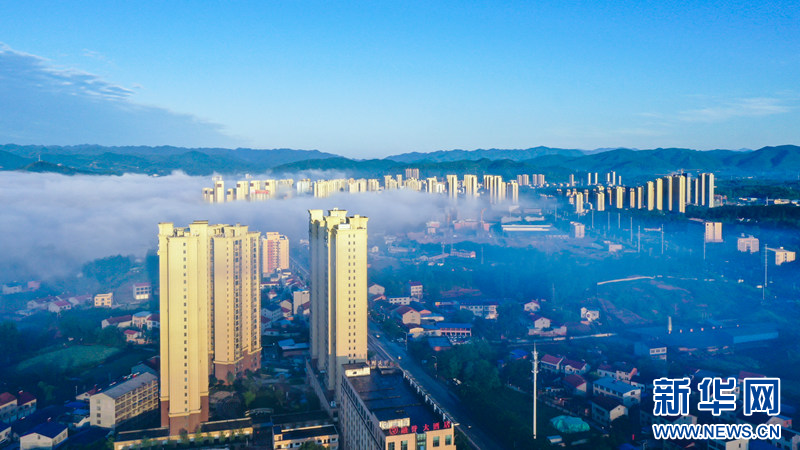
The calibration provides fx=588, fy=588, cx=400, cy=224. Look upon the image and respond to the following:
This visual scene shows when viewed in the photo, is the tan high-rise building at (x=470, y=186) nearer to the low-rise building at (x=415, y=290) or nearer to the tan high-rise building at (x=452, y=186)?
the tan high-rise building at (x=452, y=186)

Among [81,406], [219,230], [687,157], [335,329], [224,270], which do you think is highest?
[687,157]

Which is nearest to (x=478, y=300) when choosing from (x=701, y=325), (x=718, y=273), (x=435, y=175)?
(x=701, y=325)

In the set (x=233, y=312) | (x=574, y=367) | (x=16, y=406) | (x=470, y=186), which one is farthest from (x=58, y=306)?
(x=470, y=186)

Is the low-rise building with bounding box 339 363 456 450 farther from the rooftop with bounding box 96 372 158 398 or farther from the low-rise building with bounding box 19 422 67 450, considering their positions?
the low-rise building with bounding box 19 422 67 450

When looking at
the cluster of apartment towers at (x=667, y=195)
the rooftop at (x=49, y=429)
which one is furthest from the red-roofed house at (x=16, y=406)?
the cluster of apartment towers at (x=667, y=195)

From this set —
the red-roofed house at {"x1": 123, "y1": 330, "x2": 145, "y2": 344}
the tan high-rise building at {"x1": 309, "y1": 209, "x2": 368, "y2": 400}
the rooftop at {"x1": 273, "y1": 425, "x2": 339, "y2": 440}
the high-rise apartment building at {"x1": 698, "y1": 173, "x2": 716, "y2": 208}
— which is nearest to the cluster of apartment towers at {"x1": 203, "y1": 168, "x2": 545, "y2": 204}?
the high-rise apartment building at {"x1": 698, "y1": 173, "x2": 716, "y2": 208}

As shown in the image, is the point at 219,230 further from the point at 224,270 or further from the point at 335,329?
the point at 335,329
